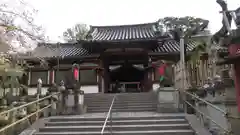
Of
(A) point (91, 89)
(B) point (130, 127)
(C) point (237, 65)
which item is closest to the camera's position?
(C) point (237, 65)

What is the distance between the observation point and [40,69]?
1941 centimetres

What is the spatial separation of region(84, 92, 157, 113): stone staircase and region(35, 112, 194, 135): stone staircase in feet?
9.45

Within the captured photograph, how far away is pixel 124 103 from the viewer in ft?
42.2

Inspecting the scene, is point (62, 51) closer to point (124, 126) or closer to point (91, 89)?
point (91, 89)

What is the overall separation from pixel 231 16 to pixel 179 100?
19.1 feet

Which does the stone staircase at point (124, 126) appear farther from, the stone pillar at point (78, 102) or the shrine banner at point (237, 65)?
the shrine banner at point (237, 65)

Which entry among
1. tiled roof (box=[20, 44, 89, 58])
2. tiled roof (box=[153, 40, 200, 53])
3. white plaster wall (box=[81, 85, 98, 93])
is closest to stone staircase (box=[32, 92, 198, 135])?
white plaster wall (box=[81, 85, 98, 93])

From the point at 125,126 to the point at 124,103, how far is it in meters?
4.78

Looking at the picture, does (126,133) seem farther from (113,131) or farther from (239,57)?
(239,57)

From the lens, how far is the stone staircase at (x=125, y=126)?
25.1 feet

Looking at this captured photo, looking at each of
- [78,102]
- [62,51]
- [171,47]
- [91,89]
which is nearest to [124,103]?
[78,102]

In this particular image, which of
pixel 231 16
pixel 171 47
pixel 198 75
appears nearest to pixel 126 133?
pixel 231 16

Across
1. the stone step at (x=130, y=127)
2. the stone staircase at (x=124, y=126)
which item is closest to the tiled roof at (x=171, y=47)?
the stone staircase at (x=124, y=126)

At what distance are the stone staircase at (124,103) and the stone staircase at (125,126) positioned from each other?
2.88m
